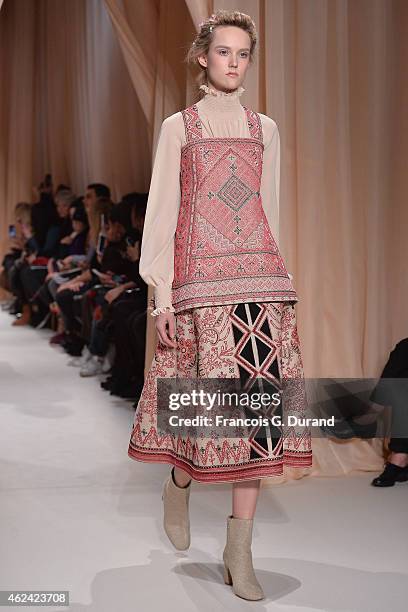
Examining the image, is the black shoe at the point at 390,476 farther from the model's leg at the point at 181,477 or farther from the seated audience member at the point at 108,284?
the seated audience member at the point at 108,284

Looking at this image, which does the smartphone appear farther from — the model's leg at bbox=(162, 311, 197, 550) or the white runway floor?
the model's leg at bbox=(162, 311, 197, 550)

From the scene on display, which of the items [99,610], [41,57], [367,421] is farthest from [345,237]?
[41,57]

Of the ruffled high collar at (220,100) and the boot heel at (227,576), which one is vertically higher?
the ruffled high collar at (220,100)

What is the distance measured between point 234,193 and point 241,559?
0.95m

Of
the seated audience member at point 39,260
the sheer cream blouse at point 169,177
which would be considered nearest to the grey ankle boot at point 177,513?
the sheer cream blouse at point 169,177

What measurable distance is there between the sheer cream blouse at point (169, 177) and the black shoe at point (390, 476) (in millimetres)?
1479

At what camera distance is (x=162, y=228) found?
8.98 ft

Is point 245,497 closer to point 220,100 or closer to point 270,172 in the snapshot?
point 270,172

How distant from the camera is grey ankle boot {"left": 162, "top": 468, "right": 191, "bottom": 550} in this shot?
9.46 ft

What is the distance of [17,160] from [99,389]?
17.4 ft

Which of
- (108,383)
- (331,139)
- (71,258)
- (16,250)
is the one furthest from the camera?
(16,250)

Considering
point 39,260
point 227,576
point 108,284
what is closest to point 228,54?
point 227,576

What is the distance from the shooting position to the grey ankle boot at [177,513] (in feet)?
9.46

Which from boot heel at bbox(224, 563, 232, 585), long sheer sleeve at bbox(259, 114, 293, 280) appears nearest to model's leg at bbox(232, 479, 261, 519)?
boot heel at bbox(224, 563, 232, 585)
